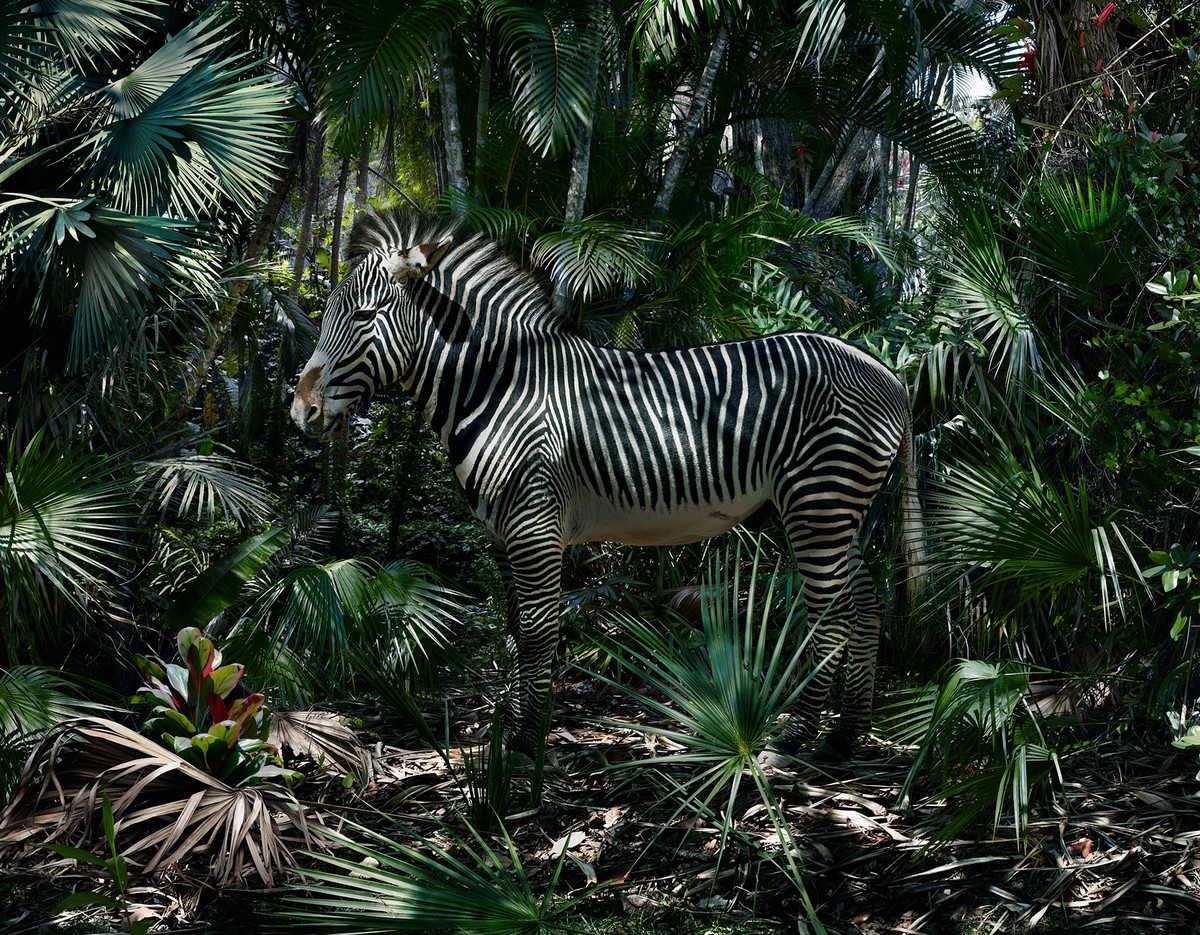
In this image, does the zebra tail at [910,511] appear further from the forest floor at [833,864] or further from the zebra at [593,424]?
the forest floor at [833,864]

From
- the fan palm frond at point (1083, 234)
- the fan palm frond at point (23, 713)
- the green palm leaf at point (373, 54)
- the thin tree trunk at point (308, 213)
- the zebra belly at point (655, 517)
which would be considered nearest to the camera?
the fan palm frond at point (23, 713)

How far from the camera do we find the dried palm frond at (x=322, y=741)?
15.5ft

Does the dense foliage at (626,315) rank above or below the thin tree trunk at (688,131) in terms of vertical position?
below

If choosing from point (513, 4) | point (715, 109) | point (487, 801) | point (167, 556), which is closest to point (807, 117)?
point (715, 109)

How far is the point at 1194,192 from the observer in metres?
4.18

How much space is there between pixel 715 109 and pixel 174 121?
4.74 m

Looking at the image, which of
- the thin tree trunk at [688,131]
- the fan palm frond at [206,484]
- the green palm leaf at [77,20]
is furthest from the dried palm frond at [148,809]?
the thin tree trunk at [688,131]

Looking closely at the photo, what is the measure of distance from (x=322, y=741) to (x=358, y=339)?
71.1 inches

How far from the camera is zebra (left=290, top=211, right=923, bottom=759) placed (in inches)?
186

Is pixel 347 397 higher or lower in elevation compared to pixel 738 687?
higher

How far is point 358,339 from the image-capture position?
4742mm

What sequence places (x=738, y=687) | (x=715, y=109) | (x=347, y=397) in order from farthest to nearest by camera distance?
(x=715, y=109) → (x=347, y=397) → (x=738, y=687)

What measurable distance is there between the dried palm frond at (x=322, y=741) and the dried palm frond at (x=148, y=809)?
20.4 inches

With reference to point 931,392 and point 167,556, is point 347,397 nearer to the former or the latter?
point 167,556
